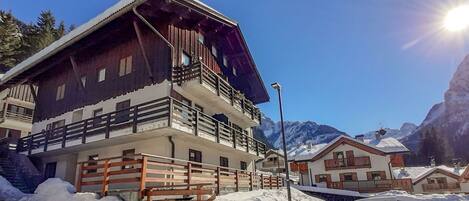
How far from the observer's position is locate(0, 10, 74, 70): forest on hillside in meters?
39.4

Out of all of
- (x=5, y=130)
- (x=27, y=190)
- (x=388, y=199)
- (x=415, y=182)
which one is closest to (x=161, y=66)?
(x=27, y=190)

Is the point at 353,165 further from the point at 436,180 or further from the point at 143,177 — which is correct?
the point at 143,177

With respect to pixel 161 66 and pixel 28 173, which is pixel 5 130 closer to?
pixel 28 173

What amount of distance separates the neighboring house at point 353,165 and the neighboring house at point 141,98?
68.4 feet

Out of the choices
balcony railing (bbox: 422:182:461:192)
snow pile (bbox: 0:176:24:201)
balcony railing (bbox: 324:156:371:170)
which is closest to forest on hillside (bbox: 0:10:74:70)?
snow pile (bbox: 0:176:24:201)

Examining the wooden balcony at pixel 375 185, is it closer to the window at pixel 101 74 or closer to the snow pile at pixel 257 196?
the snow pile at pixel 257 196

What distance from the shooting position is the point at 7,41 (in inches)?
1565

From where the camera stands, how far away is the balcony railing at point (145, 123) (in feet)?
47.8

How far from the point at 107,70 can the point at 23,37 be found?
3749 cm

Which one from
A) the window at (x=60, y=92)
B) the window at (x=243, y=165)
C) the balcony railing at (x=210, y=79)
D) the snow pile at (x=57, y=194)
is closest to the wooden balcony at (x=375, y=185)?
the window at (x=243, y=165)

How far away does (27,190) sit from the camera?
1767 cm

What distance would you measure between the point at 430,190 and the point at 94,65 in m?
46.0

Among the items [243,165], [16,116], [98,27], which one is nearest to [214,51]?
[98,27]

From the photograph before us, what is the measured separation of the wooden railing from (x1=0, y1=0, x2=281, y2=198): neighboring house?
9cm
